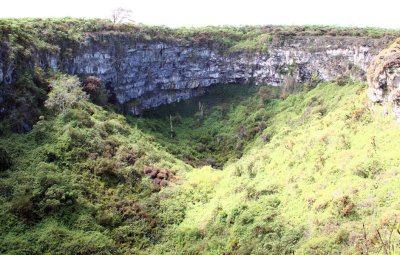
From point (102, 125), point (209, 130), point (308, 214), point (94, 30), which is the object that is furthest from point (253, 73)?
point (308, 214)

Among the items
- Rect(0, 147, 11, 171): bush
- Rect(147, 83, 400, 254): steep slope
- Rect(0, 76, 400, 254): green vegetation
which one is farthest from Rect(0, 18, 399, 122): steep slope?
Rect(147, 83, 400, 254): steep slope

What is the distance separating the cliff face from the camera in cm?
5072

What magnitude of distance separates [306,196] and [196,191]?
1144 cm

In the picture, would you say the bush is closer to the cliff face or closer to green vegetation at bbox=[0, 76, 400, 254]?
green vegetation at bbox=[0, 76, 400, 254]

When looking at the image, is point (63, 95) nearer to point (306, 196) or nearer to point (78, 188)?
point (78, 188)

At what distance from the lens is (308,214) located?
25047 mm

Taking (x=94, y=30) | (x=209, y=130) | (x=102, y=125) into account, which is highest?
(x=94, y=30)

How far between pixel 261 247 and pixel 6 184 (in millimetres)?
17187

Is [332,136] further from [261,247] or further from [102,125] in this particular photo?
[102,125]

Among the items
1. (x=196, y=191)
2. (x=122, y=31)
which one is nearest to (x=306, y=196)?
(x=196, y=191)

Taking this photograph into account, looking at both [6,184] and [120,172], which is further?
[120,172]

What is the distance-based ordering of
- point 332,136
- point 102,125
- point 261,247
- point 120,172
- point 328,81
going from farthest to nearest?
point 328,81
point 102,125
point 120,172
point 332,136
point 261,247

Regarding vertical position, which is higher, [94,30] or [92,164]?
[94,30]

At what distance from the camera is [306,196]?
88.0ft
